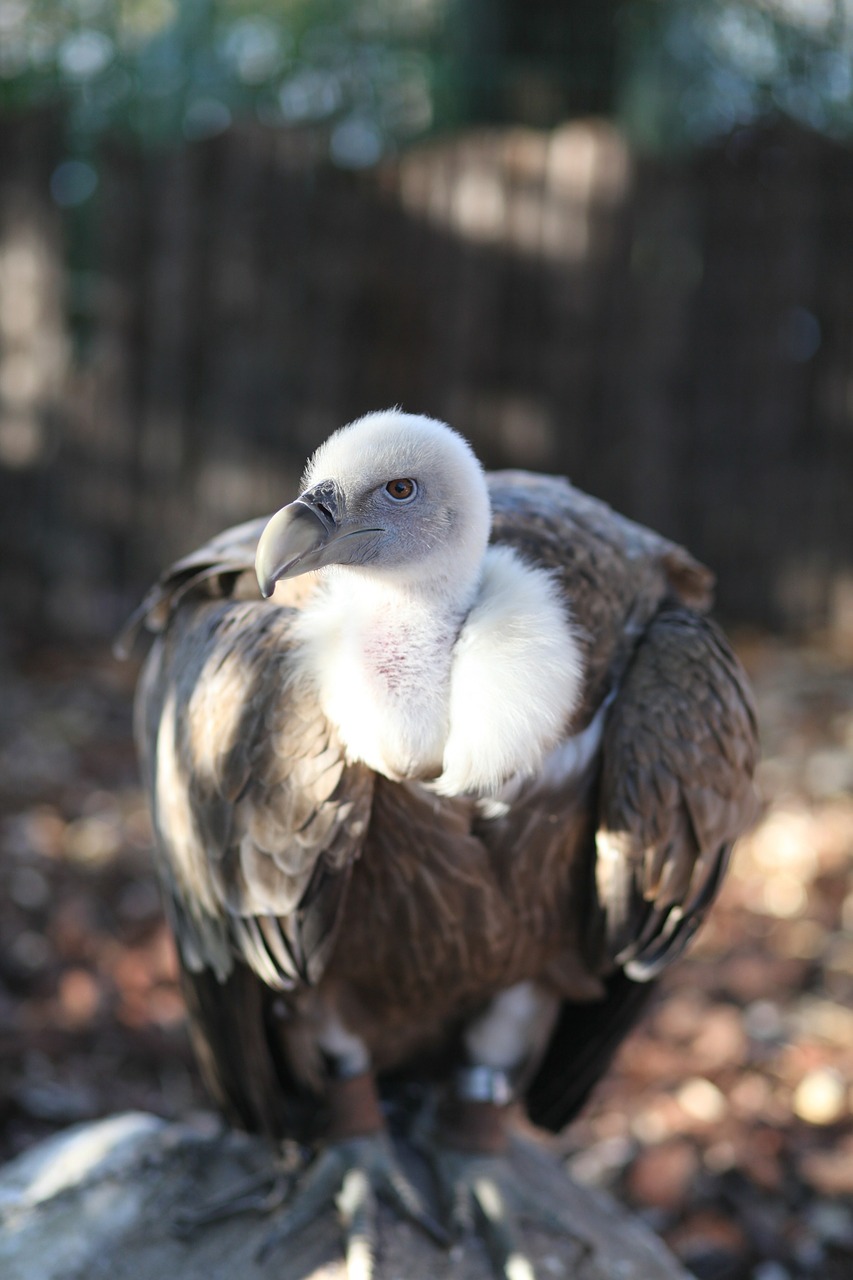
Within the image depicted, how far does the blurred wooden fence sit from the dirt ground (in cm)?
145

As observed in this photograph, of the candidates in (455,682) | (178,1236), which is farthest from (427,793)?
(178,1236)

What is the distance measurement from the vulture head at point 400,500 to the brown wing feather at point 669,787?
0.45m

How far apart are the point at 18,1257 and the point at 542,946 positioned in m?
1.12

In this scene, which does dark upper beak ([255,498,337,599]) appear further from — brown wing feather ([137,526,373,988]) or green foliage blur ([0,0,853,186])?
green foliage blur ([0,0,853,186])

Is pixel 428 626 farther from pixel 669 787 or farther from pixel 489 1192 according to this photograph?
pixel 489 1192

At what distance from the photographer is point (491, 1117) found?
2.64 metres

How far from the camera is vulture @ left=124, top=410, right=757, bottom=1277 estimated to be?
75.7 inches

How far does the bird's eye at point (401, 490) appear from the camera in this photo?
6.32 feet

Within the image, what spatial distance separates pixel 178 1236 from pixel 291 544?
57.4 inches

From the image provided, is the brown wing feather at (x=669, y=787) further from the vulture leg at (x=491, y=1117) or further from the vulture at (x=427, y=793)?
the vulture leg at (x=491, y=1117)

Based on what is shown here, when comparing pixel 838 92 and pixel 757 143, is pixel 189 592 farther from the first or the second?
pixel 838 92

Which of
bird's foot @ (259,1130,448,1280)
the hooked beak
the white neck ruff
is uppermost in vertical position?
the hooked beak

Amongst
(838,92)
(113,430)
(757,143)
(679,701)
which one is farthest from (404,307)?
(679,701)

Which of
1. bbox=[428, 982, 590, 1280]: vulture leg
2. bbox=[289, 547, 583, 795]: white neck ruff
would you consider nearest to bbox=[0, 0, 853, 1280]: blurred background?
bbox=[428, 982, 590, 1280]: vulture leg
